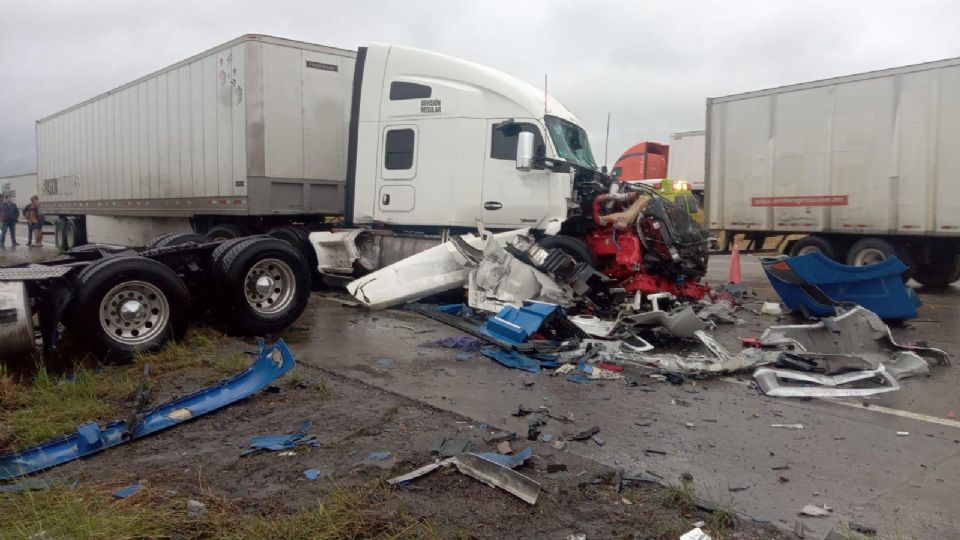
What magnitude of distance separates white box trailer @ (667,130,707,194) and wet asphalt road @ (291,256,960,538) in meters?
17.9

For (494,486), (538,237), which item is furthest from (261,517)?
(538,237)

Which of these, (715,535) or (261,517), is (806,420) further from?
(261,517)

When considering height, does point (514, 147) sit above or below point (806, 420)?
above


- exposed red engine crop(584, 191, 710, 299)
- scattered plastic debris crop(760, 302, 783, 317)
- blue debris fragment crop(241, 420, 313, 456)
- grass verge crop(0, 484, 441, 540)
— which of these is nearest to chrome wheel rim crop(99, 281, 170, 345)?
blue debris fragment crop(241, 420, 313, 456)

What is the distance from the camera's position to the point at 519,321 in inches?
264

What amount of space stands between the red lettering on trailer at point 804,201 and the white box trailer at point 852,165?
0.02 metres

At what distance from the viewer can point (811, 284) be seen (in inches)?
312

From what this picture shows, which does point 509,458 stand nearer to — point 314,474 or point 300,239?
point 314,474

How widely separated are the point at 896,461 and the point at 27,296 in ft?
19.2

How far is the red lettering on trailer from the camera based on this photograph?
12.2m

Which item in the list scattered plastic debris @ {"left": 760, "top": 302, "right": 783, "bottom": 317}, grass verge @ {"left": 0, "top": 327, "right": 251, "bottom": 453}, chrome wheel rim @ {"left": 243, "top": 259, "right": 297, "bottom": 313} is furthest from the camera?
scattered plastic debris @ {"left": 760, "top": 302, "right": 783, "bottom": 317}

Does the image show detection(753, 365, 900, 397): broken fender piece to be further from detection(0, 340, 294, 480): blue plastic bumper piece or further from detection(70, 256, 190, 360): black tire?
detection(70, 256, 190, 360): black tire

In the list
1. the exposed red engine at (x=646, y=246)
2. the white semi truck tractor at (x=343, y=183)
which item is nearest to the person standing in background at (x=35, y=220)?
the white semi truck tractor at (x=343, y=183)

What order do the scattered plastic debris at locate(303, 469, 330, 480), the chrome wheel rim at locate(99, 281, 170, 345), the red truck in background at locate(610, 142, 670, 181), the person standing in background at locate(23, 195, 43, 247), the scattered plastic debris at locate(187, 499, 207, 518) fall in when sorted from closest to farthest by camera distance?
1. the scattered plastic debris at locate(187, 499, 207, 518)
2. the scattered plastic debris at locate(303, 469, 330, 480)
3. the chrome wheel rim at locate(99, 281, 170, 345)
4. the person standing in background at locate(23, 195, 43, 247)
5. the red truck in background at locate(610, 142, 670, 181)
